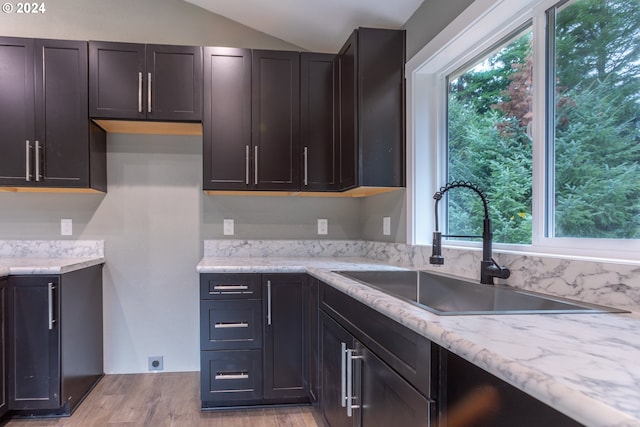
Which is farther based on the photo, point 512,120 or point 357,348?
point 512,120

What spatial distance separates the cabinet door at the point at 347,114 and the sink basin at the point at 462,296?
61 centimetres

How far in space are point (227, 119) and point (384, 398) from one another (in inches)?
78.1

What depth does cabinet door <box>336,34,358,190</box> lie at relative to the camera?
2.40m

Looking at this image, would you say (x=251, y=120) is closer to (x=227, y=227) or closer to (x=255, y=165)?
(x=255, y=165)

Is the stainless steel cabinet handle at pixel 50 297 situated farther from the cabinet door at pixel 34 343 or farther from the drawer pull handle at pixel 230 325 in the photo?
the drawer pull handle at pixel 230 325

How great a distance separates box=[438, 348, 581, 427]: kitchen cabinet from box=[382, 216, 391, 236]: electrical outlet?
1.74 metres

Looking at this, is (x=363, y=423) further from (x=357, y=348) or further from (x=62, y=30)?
(x=62, y=30)

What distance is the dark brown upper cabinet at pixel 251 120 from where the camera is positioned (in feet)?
8.66

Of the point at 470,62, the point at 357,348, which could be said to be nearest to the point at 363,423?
the point at 357,348

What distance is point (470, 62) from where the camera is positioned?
2070mm

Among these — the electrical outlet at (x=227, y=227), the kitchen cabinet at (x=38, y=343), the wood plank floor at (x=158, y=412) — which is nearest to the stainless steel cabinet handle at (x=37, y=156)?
the kitchen cabinet at (x=38, y=343)

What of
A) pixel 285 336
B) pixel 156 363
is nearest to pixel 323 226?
pixel 285 336

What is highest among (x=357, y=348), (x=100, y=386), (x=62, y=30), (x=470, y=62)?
(x=62, y=30)

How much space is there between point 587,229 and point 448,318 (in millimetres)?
725
